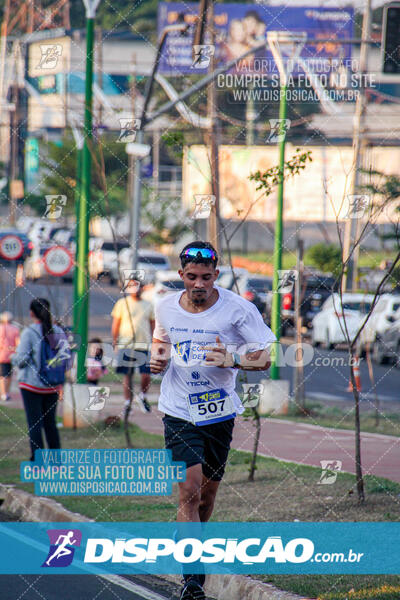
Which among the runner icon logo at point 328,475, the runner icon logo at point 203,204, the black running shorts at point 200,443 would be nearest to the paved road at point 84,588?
the black running shorts at point 200,443

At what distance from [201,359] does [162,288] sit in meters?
15.0

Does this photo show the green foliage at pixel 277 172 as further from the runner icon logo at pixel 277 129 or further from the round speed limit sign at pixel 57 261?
the round speed limit sign at pixel 57 261

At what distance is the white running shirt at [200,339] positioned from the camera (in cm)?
604

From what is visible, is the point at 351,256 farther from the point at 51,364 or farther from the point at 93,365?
the point at 93,365

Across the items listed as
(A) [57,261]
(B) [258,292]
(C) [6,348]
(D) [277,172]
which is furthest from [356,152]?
(C) [6,348]

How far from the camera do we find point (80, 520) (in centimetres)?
821

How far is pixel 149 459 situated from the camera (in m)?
9.80

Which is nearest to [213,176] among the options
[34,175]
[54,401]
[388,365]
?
[54,401]

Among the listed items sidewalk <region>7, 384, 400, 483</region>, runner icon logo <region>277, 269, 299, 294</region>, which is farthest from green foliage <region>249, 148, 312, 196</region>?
sidewalk <region>7, 384, 400, 483</region>

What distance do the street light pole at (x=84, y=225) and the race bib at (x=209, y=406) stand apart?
7075 mm

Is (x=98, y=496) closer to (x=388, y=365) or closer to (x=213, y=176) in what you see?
(x=213, y=176)

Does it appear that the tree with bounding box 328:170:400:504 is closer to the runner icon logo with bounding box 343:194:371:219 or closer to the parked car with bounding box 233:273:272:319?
the runner icon logo with bounding box 343:194:371:219

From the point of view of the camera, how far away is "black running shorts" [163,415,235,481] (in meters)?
5.98

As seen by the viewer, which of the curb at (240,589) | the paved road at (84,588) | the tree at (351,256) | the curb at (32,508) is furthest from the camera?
the curb at (32,508)
